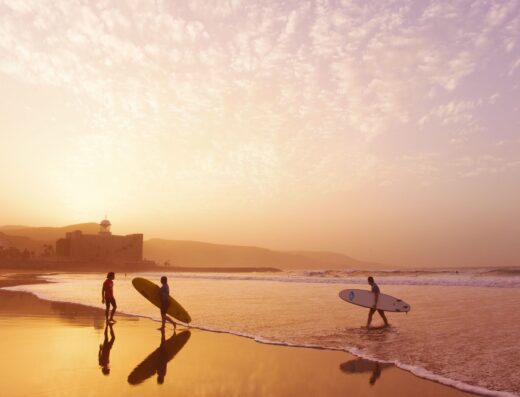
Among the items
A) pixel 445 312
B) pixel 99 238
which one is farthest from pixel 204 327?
pixel 99 238

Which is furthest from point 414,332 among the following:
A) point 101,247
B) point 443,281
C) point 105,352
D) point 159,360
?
point 101,247

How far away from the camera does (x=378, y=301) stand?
17.2 m

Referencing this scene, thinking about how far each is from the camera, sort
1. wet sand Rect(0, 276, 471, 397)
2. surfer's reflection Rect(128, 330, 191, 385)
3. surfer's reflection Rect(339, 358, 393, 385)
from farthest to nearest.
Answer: surfer's reflection Rect(339, 358, 393, 385)
surfer's reflection Rect(128, 330, 191, 385)
wet sand Rect(0, 276, 471, 397)

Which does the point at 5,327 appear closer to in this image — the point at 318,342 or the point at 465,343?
the point at 318,342

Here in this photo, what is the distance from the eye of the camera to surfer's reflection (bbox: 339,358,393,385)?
900 cm

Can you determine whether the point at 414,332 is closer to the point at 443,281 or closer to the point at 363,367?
the point at 363,367

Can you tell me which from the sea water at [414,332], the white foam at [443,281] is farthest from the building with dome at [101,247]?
the sea water at [414,332]

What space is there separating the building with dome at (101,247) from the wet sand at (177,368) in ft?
427

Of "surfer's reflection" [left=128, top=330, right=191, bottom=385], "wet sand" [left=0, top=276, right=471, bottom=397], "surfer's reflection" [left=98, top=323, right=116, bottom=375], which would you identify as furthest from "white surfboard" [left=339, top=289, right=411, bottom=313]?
"surfer's reflection" [left=98, top=323, right=116, bottom=375]

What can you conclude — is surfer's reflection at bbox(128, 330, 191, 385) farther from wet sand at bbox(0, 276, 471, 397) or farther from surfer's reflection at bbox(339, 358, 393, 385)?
surfer's reflection at bbox(339, 358, 393, 385)

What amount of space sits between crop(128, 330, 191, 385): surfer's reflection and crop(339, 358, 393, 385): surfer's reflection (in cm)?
370

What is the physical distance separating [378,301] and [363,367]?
8.08 m

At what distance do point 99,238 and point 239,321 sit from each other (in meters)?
134

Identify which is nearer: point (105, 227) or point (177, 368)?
point (177, 368)
